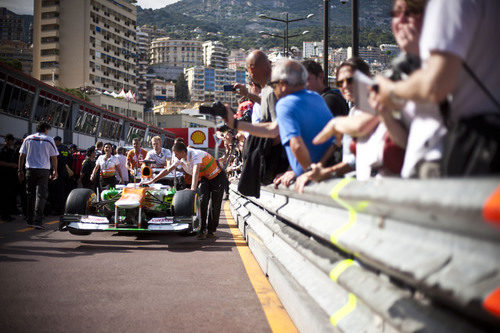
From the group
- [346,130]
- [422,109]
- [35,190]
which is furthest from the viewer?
[35,190]

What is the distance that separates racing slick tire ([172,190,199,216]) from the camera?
29.0 ft

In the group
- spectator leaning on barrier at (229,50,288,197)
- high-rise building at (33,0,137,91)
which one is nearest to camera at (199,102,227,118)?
spectator leaning on barrier at (229,50,288,197)

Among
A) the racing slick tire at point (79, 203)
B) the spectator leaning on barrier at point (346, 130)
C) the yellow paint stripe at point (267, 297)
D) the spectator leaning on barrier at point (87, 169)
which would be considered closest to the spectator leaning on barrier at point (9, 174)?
the spectator leaning on barrier at point (87, 169)

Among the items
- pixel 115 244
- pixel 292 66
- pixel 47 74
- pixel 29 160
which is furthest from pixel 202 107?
pixel 47 74

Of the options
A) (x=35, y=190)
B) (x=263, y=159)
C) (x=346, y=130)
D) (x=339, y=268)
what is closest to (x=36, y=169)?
(x=35, y=190)

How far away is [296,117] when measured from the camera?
4367mm

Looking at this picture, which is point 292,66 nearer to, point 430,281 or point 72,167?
point 430,281

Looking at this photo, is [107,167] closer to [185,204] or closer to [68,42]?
[185,204]

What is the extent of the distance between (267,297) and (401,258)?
298 cm

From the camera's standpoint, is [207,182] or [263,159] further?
[207,182]

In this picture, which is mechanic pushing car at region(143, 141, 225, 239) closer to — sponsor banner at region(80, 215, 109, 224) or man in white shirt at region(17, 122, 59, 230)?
sponsor banner at region(80, 215, 109, 224)

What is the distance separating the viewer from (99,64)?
406 ft

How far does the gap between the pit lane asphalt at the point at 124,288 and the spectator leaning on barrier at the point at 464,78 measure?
2.29 metres

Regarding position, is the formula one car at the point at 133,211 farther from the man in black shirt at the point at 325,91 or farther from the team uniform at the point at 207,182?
the man in black shirt at the point at 325,91
